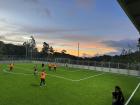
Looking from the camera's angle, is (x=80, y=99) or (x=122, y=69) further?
(x=122, y=69)

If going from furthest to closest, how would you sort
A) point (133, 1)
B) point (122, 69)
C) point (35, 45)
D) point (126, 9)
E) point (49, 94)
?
point (35, 45) < point (122, 69) < point (49, 94) < point (126, 9) < point (133, 1)

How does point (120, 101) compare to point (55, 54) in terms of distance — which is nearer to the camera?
point (120, 101)

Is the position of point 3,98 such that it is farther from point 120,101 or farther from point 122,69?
point 122,69

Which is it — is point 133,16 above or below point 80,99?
above

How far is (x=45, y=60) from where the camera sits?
96.6 metres

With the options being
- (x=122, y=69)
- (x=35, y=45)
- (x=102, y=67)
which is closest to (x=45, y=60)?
(x=102, y=67)

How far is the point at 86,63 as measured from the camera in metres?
77.9

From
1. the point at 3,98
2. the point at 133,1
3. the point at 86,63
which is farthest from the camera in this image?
the point at 86,63

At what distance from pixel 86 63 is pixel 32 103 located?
54.9 m

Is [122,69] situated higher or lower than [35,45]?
lower

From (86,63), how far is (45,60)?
887 inches

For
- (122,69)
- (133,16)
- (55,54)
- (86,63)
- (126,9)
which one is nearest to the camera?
(126,9)

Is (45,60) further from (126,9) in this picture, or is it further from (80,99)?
(126,9)

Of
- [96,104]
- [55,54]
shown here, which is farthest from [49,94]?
[55,54]
